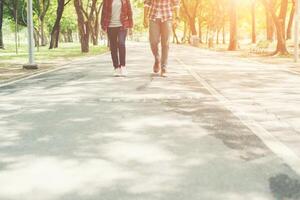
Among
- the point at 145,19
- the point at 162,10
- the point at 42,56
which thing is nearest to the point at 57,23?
the point at 42,56

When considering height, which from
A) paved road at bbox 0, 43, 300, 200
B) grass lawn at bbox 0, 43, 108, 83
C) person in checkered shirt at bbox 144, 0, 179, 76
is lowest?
paved road at bbox 0, 43, 300, 200

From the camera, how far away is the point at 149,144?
4.96 meters

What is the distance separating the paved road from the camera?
364cm

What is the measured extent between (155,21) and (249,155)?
7494mm

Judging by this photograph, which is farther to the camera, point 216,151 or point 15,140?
point 15,140

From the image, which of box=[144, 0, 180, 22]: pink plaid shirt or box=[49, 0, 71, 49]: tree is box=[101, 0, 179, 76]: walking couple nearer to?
box=[144, 0, 180, 22]: pink plaid shirt

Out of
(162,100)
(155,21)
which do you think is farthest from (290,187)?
(155,21)

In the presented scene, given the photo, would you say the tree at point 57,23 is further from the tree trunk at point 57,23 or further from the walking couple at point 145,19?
the walking couple at point 145,19

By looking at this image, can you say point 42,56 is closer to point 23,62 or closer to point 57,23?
point 23,62

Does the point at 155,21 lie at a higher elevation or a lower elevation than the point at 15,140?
higher

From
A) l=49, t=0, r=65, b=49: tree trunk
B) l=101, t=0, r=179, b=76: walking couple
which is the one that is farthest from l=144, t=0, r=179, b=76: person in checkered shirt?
l=49, t=0, r=65, b=49: tree trunk

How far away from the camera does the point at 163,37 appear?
11.9 metres

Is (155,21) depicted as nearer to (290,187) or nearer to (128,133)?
(128,133)

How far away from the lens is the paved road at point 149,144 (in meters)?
3.64
